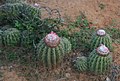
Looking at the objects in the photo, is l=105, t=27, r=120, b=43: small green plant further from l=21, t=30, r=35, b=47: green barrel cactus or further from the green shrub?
l=21, t=30, r=35, b=47: green barrel cactus

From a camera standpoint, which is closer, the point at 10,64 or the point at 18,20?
the point at 10,64

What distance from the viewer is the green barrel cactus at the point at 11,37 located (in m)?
5.31

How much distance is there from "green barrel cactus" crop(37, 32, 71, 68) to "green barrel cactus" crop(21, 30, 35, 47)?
535mm

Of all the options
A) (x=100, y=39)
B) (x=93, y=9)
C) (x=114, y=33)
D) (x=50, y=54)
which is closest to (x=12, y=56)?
(x=50, y=54)

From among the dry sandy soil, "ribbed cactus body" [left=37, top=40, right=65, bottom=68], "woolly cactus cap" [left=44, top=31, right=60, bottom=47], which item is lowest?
"ribbed cactus body" [left=37, top=40, right=65, bottom=68]

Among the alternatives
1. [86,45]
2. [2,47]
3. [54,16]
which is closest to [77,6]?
[54,16]

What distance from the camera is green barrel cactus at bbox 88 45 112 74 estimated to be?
15.7ft

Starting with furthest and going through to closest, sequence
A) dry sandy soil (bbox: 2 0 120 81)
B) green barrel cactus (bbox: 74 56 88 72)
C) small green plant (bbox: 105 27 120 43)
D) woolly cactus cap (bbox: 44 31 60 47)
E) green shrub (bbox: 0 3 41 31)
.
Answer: dry sandy soil (bbox: 2 0 120 81) < small green plant (bbox: 105 27 120 43) < green shrub (bbox: 0 3 41 31) < green barrel cactus (bbox: 74 56 88 72) < woolly cactus cap (bbox: 44 31 60 47)

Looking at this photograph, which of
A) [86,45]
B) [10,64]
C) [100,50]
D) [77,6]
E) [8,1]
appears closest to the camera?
[100,50]

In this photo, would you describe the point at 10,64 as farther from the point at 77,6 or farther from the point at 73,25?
the point at 77,6

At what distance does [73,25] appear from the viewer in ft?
20.1

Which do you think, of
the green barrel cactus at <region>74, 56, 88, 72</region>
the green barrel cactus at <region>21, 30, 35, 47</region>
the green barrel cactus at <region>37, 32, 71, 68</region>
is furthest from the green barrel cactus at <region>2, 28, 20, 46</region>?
the green barrel cactus at <region>74, 56, 88, 72</region>

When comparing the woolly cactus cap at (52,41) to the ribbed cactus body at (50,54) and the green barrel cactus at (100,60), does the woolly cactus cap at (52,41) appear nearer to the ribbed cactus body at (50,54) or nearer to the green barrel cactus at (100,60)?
the ribbed cactus body at (50,54)

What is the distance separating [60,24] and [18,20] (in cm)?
77
